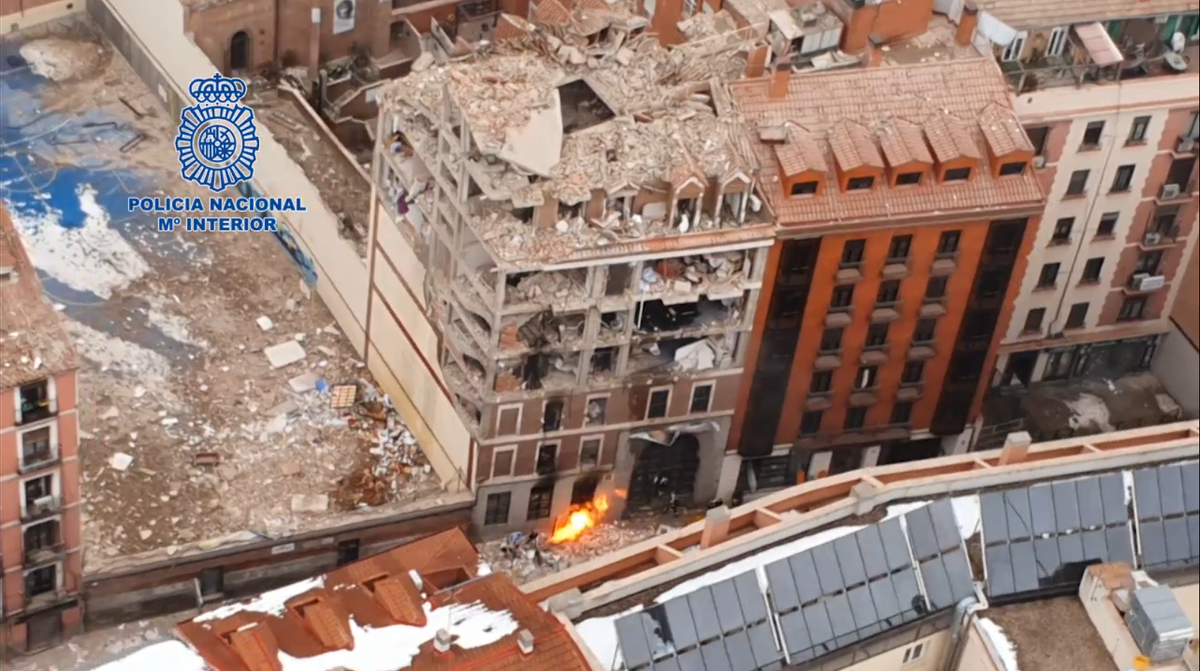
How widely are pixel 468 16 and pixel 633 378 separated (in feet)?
99.8

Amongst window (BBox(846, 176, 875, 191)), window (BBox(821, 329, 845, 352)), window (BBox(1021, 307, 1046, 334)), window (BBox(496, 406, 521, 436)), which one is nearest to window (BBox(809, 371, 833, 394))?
window (BBox(821, 329, 845, 352))

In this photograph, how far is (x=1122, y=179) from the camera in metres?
106

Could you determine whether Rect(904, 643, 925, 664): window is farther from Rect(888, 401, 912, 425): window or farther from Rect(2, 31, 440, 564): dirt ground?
Rect(2, 31, 440, 564): dirt ground

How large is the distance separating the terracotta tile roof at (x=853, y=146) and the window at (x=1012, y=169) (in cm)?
579

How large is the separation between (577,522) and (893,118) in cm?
2452

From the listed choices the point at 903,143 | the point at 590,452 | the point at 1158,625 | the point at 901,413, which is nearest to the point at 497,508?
the point at 590,452

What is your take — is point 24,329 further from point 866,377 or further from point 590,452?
point 866,377

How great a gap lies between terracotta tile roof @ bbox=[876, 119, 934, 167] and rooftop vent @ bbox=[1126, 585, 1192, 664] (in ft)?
84.1

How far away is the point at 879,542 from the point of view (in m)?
79.2

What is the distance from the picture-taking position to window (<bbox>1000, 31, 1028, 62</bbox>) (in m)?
102

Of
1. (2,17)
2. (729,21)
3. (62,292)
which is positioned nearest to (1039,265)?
(729,21)

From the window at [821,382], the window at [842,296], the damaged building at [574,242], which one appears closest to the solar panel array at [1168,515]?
the window at [842,296]

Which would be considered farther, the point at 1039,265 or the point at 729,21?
the point at 1039,265

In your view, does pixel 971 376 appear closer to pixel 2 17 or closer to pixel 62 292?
pixel 62 292
